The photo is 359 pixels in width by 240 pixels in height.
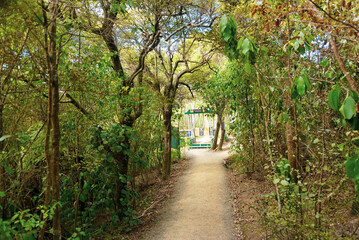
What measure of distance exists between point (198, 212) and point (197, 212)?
23 mm

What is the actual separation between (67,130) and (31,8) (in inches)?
80.0

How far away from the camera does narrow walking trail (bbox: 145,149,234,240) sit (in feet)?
14.5

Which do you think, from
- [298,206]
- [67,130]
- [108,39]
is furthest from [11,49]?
[298,206]

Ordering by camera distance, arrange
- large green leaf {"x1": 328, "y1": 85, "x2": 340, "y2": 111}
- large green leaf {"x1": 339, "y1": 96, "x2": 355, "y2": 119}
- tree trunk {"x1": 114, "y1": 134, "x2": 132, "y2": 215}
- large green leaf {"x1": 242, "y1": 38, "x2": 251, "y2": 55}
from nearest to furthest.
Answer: large green leaf {"x1": 339, "y1": 96, "x2": 355, "y2": 119} < large green leaf {"x1": 328, "y1": 85, "x2": 340, "y2": 111} < large green leaf {"x1": 242, "y1": 38, "x2": 251, "y2": 55} < tree trunk {"x1": 114, "y1": 134, "x2": 132, "y2": 215}

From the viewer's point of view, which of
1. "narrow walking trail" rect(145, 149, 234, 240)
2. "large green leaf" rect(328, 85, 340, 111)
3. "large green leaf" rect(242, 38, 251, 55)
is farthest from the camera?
A: "narrow walking trail" rect(145, 149, 234, 240)

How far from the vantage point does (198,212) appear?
5.31 m

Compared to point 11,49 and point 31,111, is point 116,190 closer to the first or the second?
point 31,111

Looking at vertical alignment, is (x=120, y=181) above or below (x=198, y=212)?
above

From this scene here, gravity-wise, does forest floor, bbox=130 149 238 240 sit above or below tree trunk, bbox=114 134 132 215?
below

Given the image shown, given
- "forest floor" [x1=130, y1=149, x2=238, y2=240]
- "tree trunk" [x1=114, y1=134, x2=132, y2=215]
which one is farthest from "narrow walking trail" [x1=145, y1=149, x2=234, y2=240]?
"tree trunk" [x1=114, y1=134, x2=132, y2=215]

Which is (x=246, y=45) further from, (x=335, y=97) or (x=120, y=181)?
(x=120, y=181)

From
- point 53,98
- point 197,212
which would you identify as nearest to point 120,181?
point 197,212

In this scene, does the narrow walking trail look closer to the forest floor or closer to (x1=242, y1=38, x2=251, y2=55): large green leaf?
the forest floor

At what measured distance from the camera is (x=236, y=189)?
258 inches
